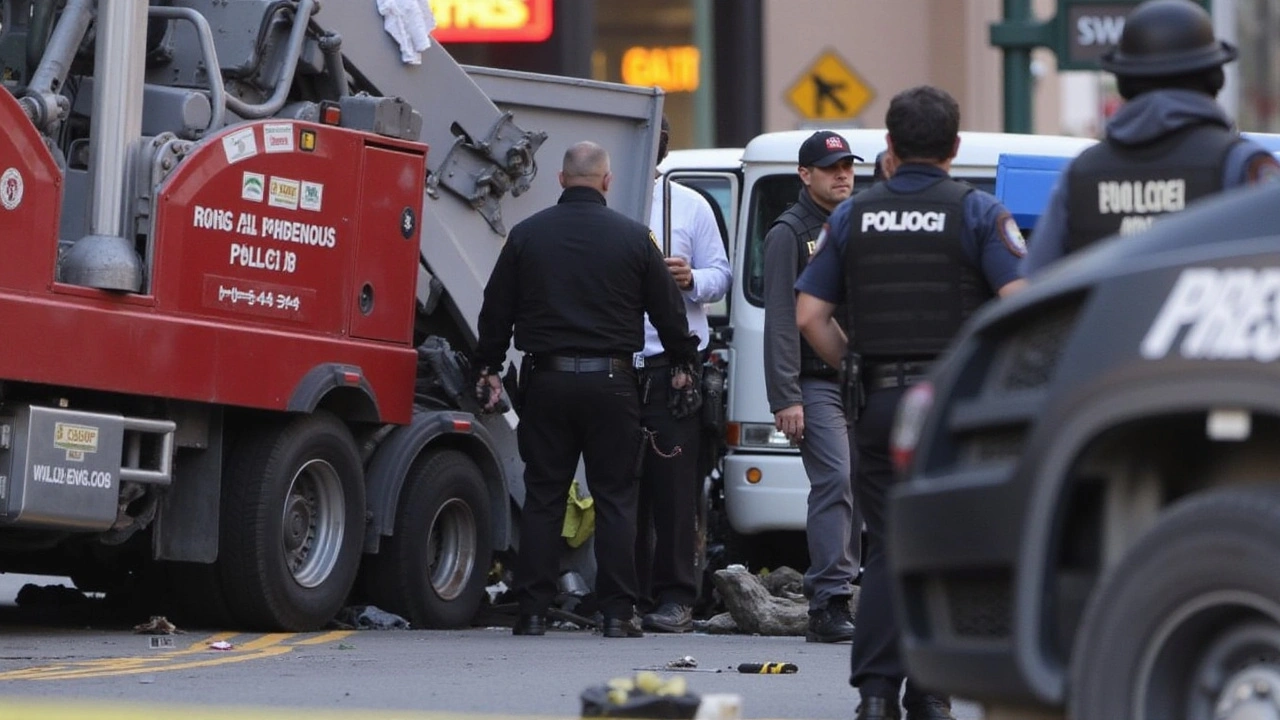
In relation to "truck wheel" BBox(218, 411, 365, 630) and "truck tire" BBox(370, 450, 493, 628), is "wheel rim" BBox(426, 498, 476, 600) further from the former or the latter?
"truck wheel" BBox(218, 411, 365, 630)

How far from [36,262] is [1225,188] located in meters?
4.57

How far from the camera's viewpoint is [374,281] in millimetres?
10500

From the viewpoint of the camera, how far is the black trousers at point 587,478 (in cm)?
1034

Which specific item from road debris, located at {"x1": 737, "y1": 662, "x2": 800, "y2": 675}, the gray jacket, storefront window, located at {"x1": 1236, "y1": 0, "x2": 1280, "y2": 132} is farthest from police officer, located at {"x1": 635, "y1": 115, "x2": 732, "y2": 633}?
storefront window, located at {"x1": 1236, "y1": 0, "x2": 1280, "y2": 132}

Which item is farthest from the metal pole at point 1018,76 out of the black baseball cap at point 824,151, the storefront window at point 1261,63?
the storefront window at point 1261,63

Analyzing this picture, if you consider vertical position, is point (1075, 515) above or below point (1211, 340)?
below

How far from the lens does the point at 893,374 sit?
7.02 meters

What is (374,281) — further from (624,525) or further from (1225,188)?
(1225,188)

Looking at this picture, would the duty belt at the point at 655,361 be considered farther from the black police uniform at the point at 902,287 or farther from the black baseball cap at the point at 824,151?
the black police uniform at the point at 902,287

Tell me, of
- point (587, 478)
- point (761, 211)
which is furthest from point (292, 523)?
point (761, 211)

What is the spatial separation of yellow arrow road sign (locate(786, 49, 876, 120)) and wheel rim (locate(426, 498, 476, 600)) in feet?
24.2

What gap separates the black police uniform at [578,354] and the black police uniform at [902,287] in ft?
10.7

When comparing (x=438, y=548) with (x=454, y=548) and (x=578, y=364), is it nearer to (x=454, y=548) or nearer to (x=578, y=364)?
(x=454, y=548)

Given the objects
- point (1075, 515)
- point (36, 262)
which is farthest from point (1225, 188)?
point (36, 262)
